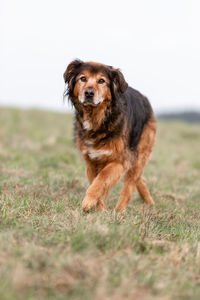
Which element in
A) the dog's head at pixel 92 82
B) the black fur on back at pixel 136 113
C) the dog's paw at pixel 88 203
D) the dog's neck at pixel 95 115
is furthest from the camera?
the black fur on back at pixel 136 113

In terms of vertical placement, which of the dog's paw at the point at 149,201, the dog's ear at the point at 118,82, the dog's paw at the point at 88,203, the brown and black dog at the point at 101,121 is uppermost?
the dog's ear at the point at 118,82

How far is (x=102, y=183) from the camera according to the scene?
14.6 ft

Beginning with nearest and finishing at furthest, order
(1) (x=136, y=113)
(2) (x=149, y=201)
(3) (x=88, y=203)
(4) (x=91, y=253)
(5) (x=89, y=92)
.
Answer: (4) (x=91, y=253)
(3) (x=88, y=203)
(5) (x=89, y=92)
(1) (x=136, y=113)
(2) (x=149, y=201)

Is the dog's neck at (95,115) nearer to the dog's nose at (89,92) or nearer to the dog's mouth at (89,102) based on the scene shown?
the dog's mouth at (89,102)

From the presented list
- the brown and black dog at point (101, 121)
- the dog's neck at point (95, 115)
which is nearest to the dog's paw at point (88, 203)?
the brown and black dog at point (101, 121)

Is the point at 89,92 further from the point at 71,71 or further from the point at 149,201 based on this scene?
the point at 149,201

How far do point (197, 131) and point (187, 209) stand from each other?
15609 millimetres

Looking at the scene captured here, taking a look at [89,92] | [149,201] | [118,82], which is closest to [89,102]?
[89,92]

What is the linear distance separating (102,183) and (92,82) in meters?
1.26

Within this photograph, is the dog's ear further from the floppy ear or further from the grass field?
the grass field

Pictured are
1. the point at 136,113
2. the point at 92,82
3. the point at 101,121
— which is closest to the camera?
the point at 92,82

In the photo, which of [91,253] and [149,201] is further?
[149,201]

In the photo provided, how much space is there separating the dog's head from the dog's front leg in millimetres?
827

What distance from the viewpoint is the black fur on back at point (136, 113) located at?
16.7 ft
